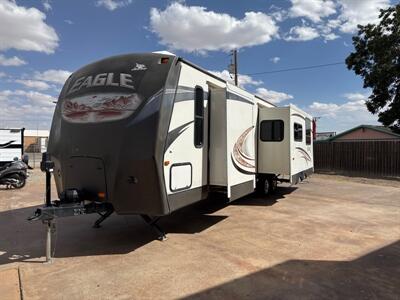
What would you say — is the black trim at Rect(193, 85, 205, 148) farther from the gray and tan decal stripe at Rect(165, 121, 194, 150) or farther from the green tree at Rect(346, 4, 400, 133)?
the green tree at Rect(346, 4, 400, 133)

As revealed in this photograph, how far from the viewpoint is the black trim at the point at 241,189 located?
6.77 m

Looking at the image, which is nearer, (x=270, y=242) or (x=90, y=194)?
(x=90, y=194)

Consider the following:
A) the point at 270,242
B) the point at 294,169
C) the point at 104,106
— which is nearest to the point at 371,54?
the point at 294,169

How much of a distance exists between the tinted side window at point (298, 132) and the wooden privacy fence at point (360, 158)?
8614mm

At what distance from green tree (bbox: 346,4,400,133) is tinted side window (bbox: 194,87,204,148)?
46.1 feet

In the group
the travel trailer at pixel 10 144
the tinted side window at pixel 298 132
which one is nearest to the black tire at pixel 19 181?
the travel trailer at pixel 10 144

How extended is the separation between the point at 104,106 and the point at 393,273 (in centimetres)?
457

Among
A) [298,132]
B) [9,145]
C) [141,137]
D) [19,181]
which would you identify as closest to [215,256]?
[141,137]

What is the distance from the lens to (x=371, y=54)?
17938 mm

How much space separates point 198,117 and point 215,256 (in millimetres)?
2276

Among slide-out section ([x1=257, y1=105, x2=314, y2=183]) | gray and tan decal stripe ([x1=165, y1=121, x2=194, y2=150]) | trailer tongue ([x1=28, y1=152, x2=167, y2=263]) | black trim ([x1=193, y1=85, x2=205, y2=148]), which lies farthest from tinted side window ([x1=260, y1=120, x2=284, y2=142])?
trailer tongue ([x1=28, y1=152, x2=167, y2=263])

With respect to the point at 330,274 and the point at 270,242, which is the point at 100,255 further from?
the point at 330,274

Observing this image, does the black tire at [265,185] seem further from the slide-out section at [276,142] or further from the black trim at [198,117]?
the black trim at [198,117]

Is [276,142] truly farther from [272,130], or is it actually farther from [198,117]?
[198,117]
